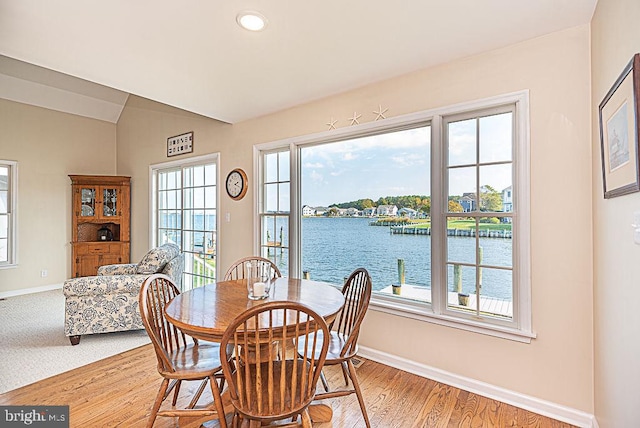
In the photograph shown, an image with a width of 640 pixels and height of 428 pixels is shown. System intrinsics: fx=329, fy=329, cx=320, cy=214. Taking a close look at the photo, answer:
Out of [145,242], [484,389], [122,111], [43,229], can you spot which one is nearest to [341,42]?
[484,389]

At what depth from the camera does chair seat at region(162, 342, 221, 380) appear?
5.85ft

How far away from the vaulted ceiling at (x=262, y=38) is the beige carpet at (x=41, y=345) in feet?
8.22

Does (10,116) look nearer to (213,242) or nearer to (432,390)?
(213,242)

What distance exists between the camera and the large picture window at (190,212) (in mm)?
4645

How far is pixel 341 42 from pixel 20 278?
618 centimetres

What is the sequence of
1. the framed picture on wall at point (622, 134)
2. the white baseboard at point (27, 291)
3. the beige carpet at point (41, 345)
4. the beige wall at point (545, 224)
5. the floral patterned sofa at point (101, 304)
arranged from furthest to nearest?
the white baseboard at point (27, 291) < the floral patterned sofa at point (101, 304) < the beige carpet at point (41, 345) < the beige wall at point (545, 224) < the framed picture on wall at point (622, 134)

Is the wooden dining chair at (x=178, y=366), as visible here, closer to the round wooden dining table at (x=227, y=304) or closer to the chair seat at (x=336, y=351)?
the round wooden dining table at (x=227, y=304)

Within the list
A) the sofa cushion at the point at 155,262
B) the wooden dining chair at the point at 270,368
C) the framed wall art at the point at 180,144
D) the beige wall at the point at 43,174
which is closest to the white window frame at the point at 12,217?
the beige wall at the point at 43,174

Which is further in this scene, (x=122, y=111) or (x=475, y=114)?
(x=122, y=111)

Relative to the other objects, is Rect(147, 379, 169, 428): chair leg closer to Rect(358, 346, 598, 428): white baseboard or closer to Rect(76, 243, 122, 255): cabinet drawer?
Rect(358, 346, 598, 428): white baseboard

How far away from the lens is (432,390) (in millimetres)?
2457

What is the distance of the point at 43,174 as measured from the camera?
551 centimetres

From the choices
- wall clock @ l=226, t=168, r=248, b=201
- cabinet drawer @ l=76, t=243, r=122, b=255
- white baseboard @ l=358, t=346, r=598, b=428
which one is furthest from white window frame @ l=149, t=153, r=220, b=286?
white baseboard @ l=358, t=346, r=598, b=428

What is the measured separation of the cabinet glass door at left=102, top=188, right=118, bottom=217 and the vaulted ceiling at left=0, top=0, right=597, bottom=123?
3.26 metres
